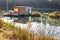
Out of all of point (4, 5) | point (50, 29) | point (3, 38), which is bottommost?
point (3, 38)

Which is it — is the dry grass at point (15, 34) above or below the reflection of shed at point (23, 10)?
below

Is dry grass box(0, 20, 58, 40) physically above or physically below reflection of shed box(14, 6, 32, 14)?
below

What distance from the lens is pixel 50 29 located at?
8.46 feet

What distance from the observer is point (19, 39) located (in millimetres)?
2689

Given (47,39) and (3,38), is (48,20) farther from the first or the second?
(3,38)

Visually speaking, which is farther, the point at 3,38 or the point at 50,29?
the point at 3,38

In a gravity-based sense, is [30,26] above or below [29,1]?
below

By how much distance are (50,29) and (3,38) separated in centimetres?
68

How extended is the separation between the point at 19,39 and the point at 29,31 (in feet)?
0.57

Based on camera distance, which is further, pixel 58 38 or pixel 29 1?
pixel 29 1

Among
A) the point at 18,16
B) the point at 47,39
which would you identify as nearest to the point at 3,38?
the point at 18,16

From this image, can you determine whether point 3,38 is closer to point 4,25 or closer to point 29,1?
point 4,25

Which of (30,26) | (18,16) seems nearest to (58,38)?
(30,26)

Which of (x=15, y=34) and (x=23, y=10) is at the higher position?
(x=23, y=10)
